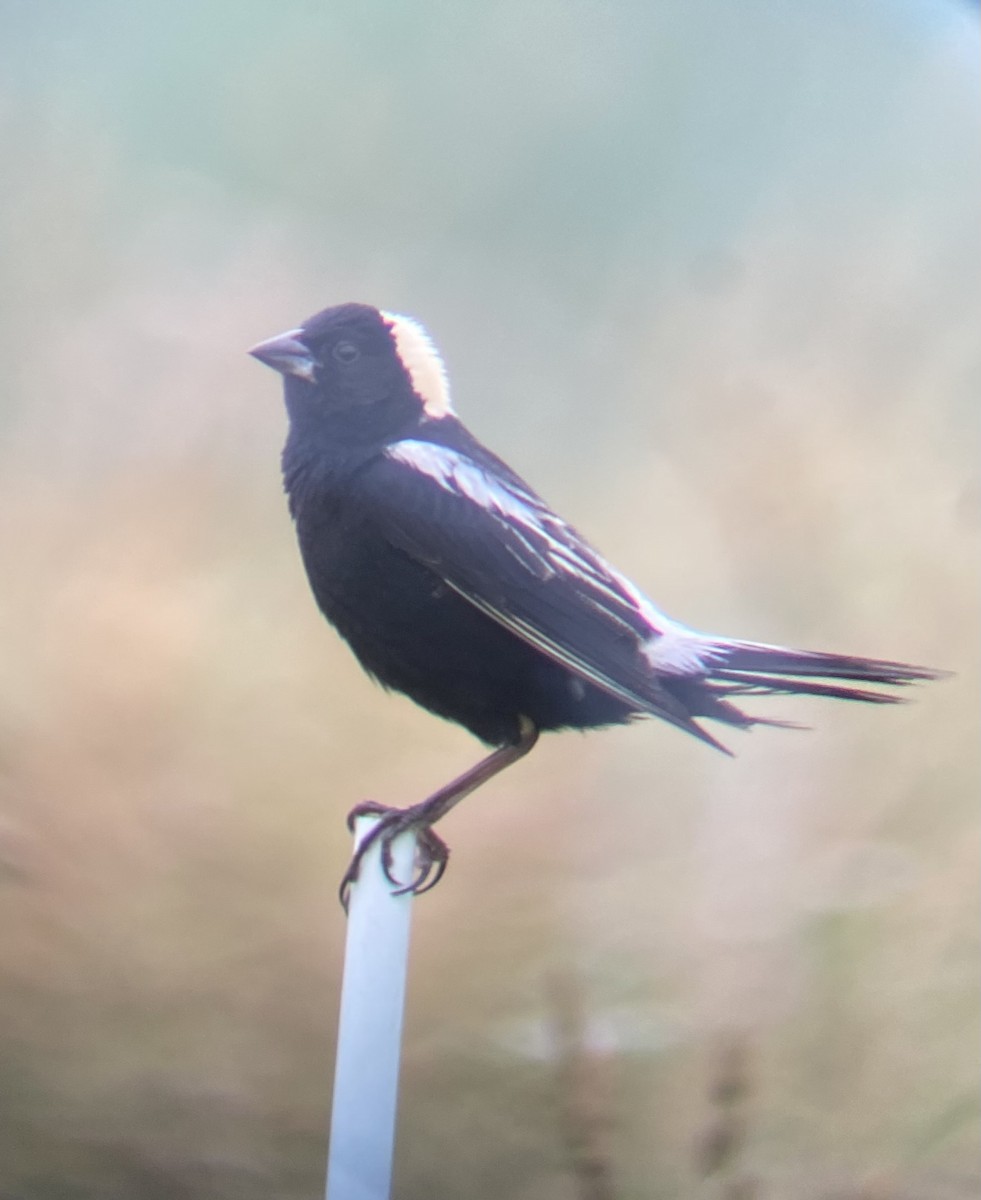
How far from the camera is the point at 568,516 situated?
4.30ft

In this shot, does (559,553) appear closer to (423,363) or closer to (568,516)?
(568,516)

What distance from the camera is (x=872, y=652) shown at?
1.31 m

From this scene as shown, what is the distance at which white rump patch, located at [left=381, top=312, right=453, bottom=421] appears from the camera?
1318 millimetres

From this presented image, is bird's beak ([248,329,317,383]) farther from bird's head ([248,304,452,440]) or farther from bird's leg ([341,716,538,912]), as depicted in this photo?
bird's leg ([341,716,538,912])

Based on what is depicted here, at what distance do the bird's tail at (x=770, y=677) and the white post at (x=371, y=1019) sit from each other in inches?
14.8

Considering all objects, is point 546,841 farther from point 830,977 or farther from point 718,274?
point 718,274

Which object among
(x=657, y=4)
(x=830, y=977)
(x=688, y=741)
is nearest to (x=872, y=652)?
(x=688, y=741)

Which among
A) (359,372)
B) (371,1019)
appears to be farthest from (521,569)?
(371,1019)

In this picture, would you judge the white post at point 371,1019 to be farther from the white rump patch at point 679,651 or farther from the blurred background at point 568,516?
the white rump patch at point 679,651

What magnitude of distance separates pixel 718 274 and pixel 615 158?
17 cm

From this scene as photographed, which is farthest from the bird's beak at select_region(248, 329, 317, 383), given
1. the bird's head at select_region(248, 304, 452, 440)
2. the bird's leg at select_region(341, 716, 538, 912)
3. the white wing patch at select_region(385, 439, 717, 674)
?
the bird's leg at select_region(341, 716, 538, 912)

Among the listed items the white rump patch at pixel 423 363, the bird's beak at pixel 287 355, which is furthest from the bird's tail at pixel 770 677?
the bird's beak at pixel 287 355

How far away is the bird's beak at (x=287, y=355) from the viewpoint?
1.29 metres

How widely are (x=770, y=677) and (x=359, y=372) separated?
534 mm
